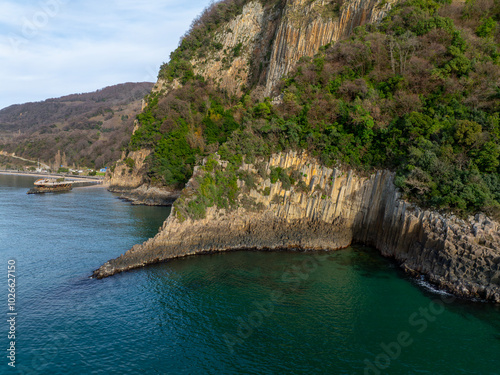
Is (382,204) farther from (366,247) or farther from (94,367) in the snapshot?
(94,367)

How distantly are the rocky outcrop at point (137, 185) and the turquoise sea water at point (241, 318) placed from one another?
2869 centimetres

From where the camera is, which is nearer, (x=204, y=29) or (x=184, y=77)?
(x=184, y=77)

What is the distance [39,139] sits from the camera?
143250 mm

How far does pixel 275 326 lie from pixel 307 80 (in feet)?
102

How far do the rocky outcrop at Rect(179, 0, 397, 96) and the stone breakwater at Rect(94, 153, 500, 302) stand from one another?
863 inches

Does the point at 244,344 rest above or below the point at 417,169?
below

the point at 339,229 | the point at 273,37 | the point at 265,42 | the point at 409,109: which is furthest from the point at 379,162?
the point at 265,42

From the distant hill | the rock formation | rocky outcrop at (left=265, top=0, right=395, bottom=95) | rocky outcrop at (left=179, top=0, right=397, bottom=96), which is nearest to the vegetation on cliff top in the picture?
rocky outcrop at (left=265, top=0, right=395, bottom=95)

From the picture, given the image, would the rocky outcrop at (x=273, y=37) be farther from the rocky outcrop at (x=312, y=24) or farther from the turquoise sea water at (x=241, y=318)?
the turquoise sea water at (x=241, y=318)

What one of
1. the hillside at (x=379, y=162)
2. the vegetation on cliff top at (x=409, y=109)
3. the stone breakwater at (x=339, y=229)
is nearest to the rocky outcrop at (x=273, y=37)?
the hillside at (x=379, y=162)

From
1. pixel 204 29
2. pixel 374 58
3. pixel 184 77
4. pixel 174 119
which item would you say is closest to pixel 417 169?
pixel 374 58

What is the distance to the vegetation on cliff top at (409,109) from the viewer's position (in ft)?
88.5

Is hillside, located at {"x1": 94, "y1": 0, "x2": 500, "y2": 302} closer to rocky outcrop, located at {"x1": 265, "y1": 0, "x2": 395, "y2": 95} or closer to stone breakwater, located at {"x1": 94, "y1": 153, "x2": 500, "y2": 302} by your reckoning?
stone breakwater, located at {"x1": 94, "y1": 153, "x2": 500, "y2": 302}

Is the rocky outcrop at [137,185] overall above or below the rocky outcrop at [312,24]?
below
